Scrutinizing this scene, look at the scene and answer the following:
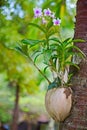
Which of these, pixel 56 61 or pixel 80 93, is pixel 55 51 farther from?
pixel 80 93

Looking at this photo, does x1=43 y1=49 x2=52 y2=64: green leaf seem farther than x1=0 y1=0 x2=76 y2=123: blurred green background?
No

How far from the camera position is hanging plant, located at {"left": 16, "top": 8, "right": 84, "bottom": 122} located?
5.35 ft

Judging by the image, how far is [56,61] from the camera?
68.1 inches

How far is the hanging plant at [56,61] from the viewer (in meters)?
1.63

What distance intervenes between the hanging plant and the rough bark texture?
0.09 ft

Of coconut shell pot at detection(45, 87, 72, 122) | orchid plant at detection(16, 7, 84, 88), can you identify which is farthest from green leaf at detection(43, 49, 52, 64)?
coconut shell pot at detection(45, 87, 72, 122)

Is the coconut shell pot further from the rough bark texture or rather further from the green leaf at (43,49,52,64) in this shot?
the green leaf at (43,49,52,64)

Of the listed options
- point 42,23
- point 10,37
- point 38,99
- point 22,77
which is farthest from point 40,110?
point 42,23

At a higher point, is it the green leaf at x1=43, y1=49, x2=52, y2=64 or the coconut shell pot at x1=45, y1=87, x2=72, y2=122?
the green leaf at x1=43, y1=49, x2=52, y2=64

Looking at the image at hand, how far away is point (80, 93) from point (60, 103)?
109mm

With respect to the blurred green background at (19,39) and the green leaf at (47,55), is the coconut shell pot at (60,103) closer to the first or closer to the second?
the green leaf at (47,55)

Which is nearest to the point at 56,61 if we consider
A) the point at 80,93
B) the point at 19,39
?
the point at 80,93

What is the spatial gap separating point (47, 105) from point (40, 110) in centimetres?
808

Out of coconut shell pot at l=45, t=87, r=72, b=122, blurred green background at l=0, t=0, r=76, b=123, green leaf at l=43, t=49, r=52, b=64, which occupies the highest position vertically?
green leaf at l=43, t=49, r=52, b=64
